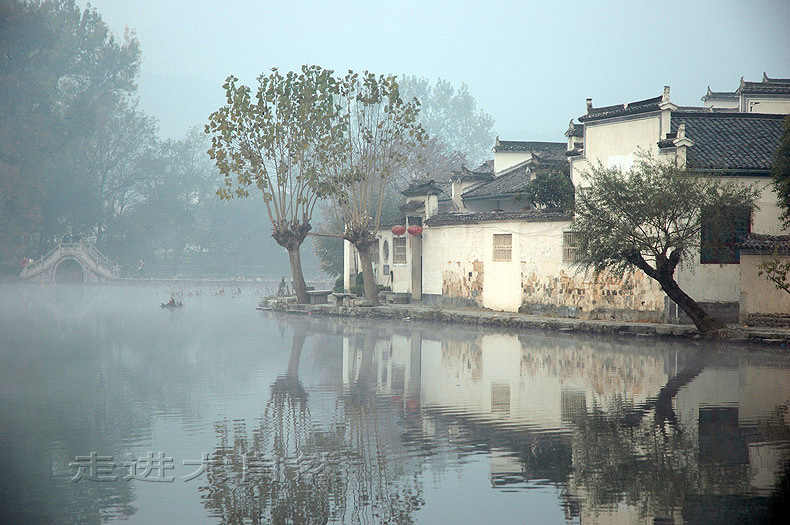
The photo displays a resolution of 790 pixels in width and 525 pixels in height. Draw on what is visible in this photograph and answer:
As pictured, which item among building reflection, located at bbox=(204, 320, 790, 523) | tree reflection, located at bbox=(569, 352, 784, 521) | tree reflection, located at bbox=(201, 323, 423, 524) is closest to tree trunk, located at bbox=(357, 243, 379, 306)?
building reflection, located at bbox=(204, 320, 790, 523)

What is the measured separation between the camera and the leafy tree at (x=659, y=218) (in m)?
22.9

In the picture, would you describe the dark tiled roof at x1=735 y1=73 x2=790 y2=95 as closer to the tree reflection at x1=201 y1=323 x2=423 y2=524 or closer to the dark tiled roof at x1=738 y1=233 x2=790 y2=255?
the dark tiled roof at x1=738 y1=233 x2=790 y2=255

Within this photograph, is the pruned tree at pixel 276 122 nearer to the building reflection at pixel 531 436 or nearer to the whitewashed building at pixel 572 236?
the whitewashed building at pixel 572 236

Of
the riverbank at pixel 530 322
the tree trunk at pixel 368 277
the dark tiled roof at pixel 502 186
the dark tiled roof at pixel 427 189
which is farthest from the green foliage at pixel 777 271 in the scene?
the dark tiled roof at pixel 427 189

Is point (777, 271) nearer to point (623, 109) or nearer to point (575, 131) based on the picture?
point (623, 109)

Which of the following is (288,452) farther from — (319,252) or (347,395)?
(319,252)

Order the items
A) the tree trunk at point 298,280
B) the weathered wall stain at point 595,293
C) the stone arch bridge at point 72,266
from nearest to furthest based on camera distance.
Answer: the weathered wall stain at point 595,293, the tree trunk at point 298,280, the stone arch bridge at point 72,266

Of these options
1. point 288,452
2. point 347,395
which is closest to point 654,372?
point 347,395

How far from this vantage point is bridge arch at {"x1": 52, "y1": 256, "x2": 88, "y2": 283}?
73.9 metres

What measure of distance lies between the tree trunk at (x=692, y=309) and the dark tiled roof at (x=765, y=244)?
213 cm

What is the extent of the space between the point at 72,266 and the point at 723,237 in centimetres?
6223

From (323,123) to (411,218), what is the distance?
5.69m

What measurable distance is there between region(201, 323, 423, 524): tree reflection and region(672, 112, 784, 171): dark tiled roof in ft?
57.8

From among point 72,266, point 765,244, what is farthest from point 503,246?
point 72,266
